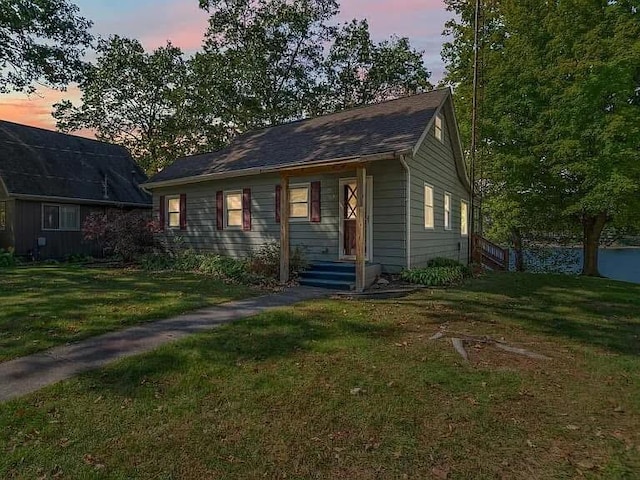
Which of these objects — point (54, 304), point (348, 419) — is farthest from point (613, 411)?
point (54, 304)

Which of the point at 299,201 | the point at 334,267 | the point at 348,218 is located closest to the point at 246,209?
the point at 299,201

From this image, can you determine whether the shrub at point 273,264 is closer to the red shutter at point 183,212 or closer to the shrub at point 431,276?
the shrub at point 431,276

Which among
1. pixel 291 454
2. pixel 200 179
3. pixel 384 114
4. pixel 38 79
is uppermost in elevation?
pixel 38 79

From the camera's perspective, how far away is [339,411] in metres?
3.37

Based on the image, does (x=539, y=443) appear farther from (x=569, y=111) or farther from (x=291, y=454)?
(x=569, y=111)

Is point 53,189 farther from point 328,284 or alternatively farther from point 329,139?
point 328,284

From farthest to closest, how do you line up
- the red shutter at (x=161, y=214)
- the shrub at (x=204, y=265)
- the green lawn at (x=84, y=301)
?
the red shutter at (x=161, y=214)
the shrub at (x=204, y=265)
the green lawn at (x=84, y=301)

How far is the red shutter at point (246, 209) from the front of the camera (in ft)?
41.2

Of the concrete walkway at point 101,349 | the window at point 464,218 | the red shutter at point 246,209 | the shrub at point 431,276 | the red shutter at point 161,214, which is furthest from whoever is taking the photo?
the window at point 464,218

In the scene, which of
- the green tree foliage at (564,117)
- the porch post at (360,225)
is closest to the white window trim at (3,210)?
the porch post at (360,225)

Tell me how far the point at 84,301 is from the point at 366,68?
2624cm

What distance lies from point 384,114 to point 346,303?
714 centimetres

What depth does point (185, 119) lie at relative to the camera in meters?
27.8

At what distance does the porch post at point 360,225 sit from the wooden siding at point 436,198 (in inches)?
84.2
